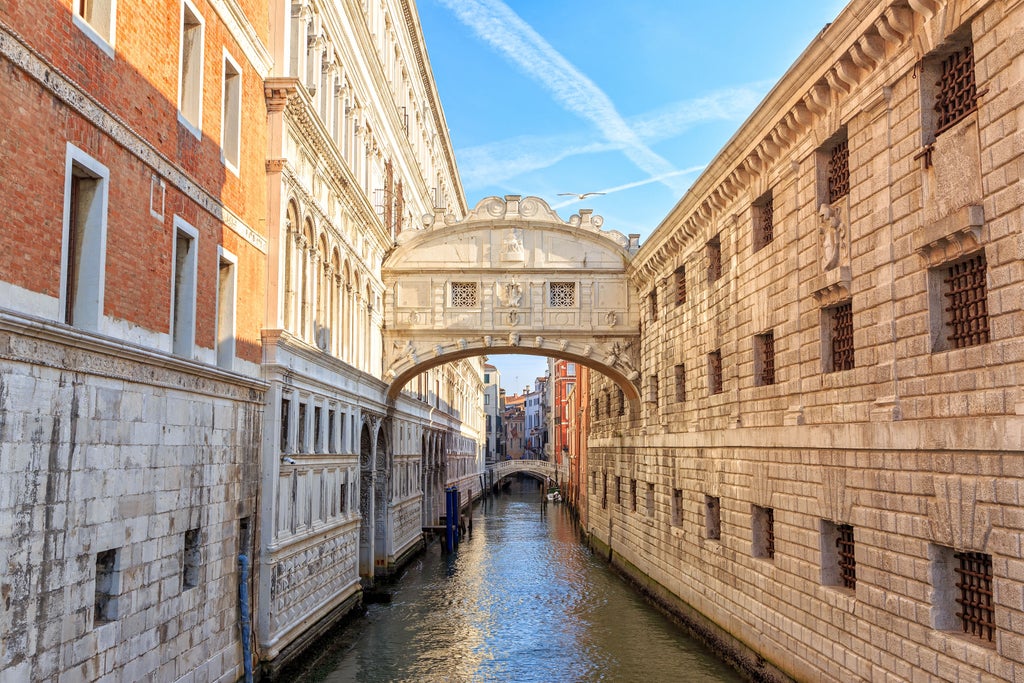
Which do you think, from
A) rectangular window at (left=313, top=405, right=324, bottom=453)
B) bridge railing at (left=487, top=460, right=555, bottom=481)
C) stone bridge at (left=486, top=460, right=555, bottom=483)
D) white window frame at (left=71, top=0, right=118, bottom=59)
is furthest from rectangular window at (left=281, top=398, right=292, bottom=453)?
bridge railing at (left=487, top=460, right=555, bottom=481)

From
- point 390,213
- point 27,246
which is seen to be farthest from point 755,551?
point 390,213

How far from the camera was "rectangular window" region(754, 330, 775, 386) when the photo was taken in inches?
566

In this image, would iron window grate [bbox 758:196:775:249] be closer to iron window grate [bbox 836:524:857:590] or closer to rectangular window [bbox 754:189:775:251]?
rectangular window [bbox 754:189:775:251]

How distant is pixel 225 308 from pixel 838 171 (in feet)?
27.7

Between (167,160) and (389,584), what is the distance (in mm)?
16413

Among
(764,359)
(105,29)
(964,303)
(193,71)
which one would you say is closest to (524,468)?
(764,359)

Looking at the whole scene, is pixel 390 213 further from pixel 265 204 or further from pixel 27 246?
pixel 27 246

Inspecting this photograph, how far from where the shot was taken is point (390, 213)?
25078 mm

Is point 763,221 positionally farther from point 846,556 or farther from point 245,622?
point 245,622

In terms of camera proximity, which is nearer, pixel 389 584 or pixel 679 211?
pixel 679 211

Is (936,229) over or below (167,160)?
below

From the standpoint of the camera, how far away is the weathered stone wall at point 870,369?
816cm

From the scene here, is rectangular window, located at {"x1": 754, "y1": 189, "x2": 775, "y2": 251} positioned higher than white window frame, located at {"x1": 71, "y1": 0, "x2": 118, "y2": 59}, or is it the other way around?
white window frame, located at {"x1": 71, "y1": 0, "x2": 118, "y2": 59}

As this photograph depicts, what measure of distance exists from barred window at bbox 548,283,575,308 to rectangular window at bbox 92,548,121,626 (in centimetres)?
1617
